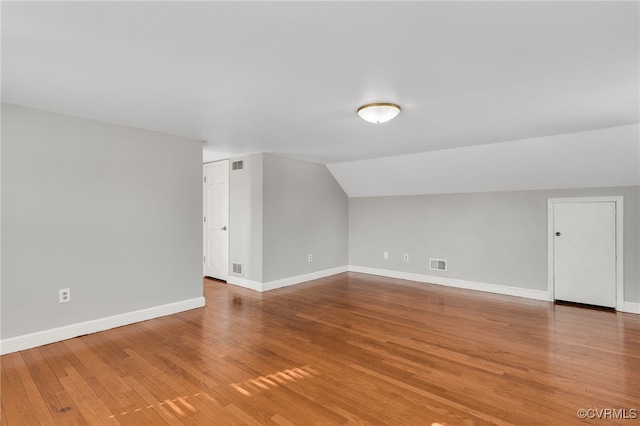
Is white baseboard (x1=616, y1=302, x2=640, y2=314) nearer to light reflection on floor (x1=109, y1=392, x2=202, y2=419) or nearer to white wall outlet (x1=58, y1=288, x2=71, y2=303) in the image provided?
light reflection on floor (x1=109, y1=392, x2=202, y2=419)

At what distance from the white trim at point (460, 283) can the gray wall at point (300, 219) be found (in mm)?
686

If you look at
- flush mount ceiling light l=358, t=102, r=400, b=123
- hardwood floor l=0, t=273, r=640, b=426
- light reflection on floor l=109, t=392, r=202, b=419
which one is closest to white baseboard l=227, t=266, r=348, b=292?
hardwood floor l=0, t=273, r=640, b=426

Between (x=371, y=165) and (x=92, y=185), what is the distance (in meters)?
3.89

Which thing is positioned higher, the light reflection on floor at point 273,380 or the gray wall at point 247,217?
the gray wall at point 247,217

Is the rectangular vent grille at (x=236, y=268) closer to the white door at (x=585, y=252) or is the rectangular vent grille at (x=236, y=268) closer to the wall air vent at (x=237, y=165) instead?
the wall air vent at (x=237, y=165)

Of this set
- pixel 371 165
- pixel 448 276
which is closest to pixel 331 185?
pixel 371 165

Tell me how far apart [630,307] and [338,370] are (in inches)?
155

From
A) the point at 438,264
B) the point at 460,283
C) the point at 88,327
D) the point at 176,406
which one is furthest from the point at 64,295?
the point at 460,283

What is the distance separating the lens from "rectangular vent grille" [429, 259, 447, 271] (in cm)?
536

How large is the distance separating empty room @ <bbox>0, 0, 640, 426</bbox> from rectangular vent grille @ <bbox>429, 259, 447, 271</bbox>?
0.03 meters

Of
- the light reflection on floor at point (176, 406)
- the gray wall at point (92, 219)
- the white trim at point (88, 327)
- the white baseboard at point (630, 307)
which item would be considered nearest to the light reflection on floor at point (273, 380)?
the light reflection on floor at point (176, 406)

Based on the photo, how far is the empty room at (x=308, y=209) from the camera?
1747mm

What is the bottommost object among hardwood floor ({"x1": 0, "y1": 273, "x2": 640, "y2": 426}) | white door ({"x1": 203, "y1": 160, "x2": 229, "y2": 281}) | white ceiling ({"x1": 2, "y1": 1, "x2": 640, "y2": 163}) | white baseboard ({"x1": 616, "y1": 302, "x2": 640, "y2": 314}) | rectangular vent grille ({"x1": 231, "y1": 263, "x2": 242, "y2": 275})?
hardwood floor ({"x1": 0, "y1": 273, "x2": 640, "y2": 426})

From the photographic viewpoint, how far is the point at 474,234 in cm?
506
